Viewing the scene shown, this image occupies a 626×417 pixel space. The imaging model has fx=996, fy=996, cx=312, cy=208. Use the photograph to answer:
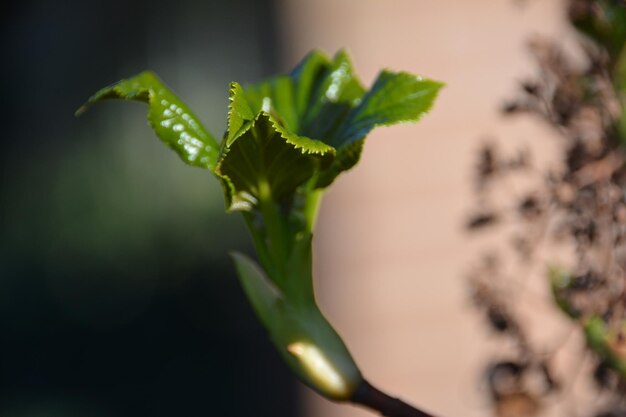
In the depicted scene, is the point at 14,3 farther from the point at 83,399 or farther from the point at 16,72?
the point at 83,399

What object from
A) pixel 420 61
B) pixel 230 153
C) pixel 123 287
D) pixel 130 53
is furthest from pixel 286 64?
pixel 230 153

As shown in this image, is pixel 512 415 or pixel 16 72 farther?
pixel 16 72

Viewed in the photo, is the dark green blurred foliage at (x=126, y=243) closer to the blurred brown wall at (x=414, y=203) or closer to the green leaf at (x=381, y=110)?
the blurred brown wall at (x=414, y=203)

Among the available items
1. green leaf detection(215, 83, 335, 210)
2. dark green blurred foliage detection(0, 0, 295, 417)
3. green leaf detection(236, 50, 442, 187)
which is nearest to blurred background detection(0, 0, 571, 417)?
dark green blurred foliage detection(0, 0, 295, 417)

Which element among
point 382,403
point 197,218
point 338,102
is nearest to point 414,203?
point 197,218

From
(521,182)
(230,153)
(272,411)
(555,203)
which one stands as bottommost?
(272,411)

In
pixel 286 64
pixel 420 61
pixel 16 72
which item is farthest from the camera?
pixel 16 72

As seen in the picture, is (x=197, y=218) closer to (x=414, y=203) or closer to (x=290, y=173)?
(x=414, y=203)

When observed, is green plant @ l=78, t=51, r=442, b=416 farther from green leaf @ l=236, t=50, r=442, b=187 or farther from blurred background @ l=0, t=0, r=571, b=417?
blurred background @ l=0, t=0, r=571, b=417
